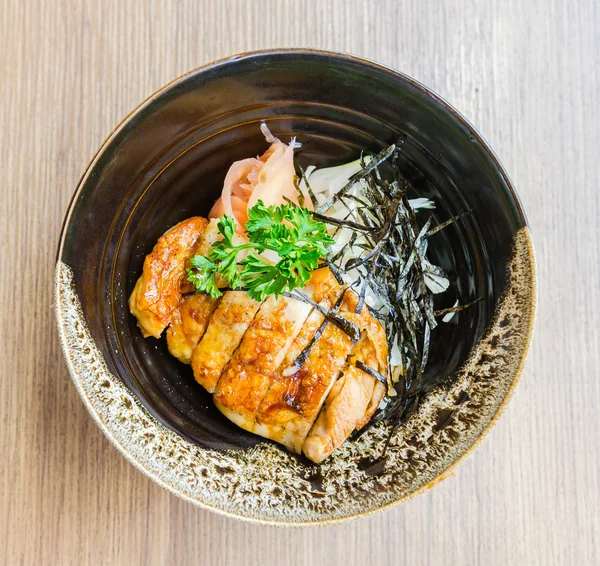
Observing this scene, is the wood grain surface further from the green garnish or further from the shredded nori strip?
the green garnish

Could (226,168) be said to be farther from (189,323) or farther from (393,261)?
(393,261)

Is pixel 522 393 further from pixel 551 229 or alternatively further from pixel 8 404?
pixel 8 404

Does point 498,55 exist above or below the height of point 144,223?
above

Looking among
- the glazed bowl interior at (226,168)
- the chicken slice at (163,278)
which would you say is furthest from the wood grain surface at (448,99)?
the chicken slice at (163,278)

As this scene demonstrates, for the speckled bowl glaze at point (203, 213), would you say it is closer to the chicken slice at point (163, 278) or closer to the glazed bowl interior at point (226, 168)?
the glazed bowl interior at point (226, 168)

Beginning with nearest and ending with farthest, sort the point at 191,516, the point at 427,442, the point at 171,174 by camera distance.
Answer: the point at 427,442 → the point at 171,174 → the point at 191,516

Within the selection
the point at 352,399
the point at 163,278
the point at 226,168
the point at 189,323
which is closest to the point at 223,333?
the point at 189,323

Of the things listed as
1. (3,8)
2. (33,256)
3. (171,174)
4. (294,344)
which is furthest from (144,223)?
(3,8)
